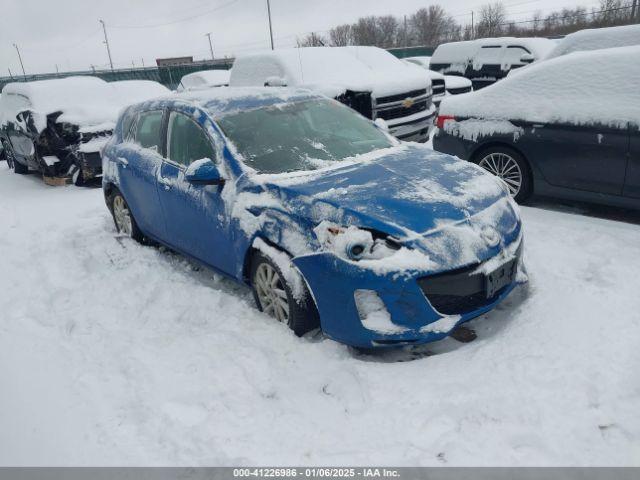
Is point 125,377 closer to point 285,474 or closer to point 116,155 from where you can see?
point 285,474

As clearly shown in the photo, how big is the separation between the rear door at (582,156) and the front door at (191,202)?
11.0 feet

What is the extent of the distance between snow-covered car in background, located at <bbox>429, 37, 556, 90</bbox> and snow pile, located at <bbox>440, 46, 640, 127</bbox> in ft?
29.7

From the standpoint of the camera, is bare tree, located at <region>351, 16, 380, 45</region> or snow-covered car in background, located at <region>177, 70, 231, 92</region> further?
bare tree, located at <region>351, 16, 380, 45</region>

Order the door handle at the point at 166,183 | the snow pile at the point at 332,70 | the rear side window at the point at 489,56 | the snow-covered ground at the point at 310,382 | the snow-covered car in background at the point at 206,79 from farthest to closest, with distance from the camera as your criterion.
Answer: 1. the snow-covered car in background at the point at 206,79
2. the rear side window at the point at 489,56
3. the snow pile at the point at 332,70
4. the door handle at the point at 166,183
5. the snow-covered ground at the point at 310,382

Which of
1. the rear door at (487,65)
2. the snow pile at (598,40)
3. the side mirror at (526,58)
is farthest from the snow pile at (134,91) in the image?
the side mirror at (526,58)

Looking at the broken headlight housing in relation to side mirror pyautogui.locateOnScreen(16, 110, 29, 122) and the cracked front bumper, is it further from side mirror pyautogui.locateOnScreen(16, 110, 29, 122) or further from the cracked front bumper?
side mirror pyautogui.locateOnScreen(16, 110, 29, 122)

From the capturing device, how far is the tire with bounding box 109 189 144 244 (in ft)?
17.6

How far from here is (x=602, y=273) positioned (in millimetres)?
3814

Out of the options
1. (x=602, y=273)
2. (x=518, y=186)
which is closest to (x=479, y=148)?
(x=518, y=186)

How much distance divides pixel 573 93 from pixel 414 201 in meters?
2.94

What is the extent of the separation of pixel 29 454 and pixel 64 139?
280 inches

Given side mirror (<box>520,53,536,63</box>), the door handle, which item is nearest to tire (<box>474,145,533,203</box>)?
the door handle

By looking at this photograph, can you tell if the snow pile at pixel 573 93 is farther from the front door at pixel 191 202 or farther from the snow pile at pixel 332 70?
the front door at pixel 191 202

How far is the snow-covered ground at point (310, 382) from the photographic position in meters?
2.40
